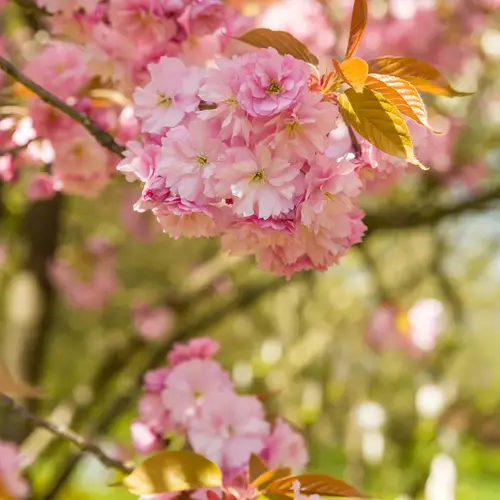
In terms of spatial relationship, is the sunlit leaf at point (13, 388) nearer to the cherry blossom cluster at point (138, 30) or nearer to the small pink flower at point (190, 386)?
the small pink flower at point (190, 386)

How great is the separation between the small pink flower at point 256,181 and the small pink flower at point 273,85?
44 millimetres

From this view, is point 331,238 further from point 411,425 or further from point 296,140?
point 411,425

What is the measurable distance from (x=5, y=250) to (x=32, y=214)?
30.8 inches

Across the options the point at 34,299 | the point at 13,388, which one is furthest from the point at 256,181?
the point at 34,299

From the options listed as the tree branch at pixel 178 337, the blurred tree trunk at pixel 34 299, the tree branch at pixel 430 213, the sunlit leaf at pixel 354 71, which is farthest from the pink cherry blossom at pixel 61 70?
the blurred tree trunk at pixel 34 299

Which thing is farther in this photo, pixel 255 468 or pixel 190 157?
pixel 255 468

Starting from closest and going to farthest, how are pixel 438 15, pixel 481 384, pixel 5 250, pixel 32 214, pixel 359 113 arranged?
pixel 359 113 → pixel 438 15 → pixel 32 214 → pixel 5 250 → pixel 481 384

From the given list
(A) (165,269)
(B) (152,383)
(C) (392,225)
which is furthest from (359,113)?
(A) (165,269)

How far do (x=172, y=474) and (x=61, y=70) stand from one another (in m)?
0.75

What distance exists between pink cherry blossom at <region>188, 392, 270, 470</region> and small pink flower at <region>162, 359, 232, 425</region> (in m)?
0.03

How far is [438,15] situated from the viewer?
8.52 ft

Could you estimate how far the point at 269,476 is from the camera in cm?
85

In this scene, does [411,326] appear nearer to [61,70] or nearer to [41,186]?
[41,186]

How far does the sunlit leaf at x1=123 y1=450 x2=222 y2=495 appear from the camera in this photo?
0.84 m
